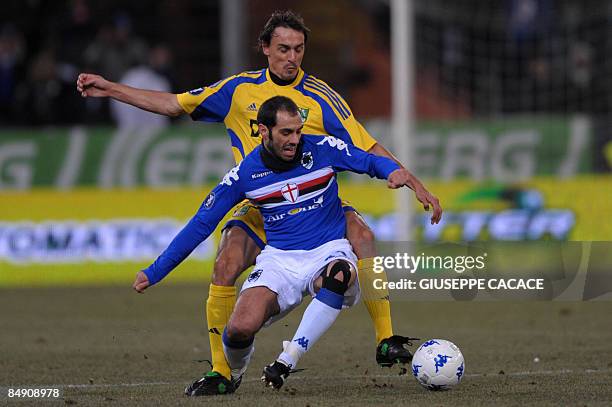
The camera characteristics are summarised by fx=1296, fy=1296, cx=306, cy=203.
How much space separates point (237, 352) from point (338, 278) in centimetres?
78

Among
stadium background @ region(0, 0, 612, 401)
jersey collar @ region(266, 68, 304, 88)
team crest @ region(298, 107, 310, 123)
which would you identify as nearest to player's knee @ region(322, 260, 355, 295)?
team crest @ region(298, 107, 310, 123)

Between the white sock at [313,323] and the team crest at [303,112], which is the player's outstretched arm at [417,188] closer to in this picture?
the white sock at [313,323]

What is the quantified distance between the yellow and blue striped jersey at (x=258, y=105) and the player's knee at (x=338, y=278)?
942 millimetres

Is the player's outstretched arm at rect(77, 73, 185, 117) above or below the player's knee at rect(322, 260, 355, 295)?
above

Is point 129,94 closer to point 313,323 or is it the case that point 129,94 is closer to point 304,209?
point 304,209

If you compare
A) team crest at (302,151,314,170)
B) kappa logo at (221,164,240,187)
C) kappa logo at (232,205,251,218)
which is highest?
team crest at (302,151,314,170)

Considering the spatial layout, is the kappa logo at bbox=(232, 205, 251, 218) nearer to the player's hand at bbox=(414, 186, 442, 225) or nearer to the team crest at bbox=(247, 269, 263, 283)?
the team crest at bbox=(247, 269, 263, 283)

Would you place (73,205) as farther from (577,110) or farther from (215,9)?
(577,110)

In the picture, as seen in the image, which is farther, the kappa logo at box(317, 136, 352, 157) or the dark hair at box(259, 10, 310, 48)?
the dark hair at box(259, 10, 310, 48)

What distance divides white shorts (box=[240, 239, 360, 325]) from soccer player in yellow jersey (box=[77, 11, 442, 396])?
142mm

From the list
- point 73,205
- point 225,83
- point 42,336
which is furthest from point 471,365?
point 73,205

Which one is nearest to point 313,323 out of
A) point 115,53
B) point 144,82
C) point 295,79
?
point 295,79

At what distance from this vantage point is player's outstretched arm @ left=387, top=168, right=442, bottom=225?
300 inches

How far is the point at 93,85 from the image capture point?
8531 millimetres
